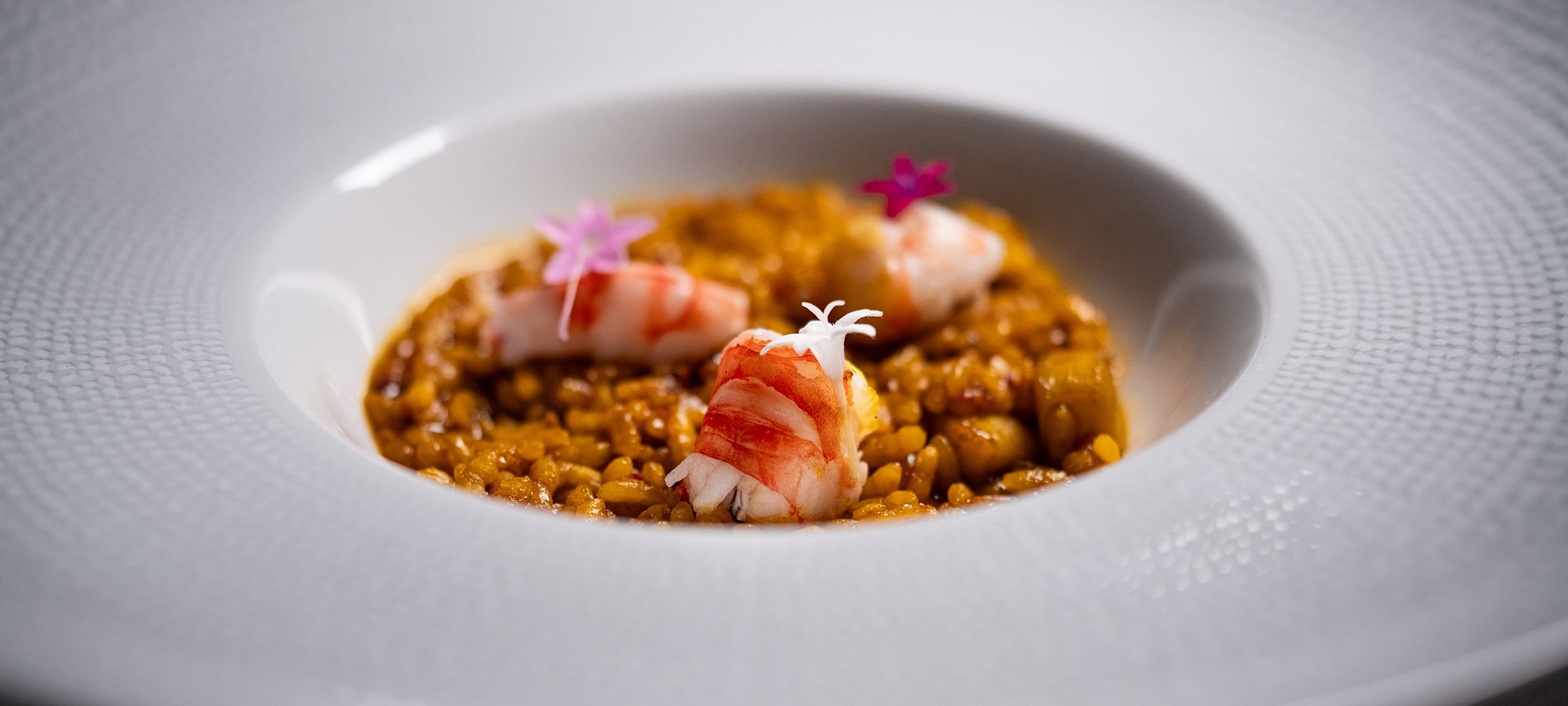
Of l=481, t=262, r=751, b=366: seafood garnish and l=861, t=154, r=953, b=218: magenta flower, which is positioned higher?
l=861, t=154, r=953, b=218: magenta flower

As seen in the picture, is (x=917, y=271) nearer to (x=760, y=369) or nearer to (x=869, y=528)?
(x=760, y=369)

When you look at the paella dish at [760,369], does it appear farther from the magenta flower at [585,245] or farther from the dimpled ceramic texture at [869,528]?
the dimpled ceramic texture at [869,528]

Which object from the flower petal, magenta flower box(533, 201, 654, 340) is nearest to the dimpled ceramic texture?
the flower petal

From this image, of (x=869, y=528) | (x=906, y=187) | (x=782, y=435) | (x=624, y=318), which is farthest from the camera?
(x=906, y=187)

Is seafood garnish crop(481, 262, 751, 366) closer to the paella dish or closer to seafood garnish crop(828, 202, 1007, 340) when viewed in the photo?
the paella dish

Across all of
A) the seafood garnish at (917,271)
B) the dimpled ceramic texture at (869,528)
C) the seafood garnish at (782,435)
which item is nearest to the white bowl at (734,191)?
the dimpled ceramic texture at (869,528)

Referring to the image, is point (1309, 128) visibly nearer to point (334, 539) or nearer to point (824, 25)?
point (824, 25)

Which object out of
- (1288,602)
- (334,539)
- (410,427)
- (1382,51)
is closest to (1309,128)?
(1382,51)

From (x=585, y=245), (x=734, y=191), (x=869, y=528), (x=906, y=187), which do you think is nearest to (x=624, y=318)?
(x=585, y=245)

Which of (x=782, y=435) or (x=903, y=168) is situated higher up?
(x=903, y=168)
